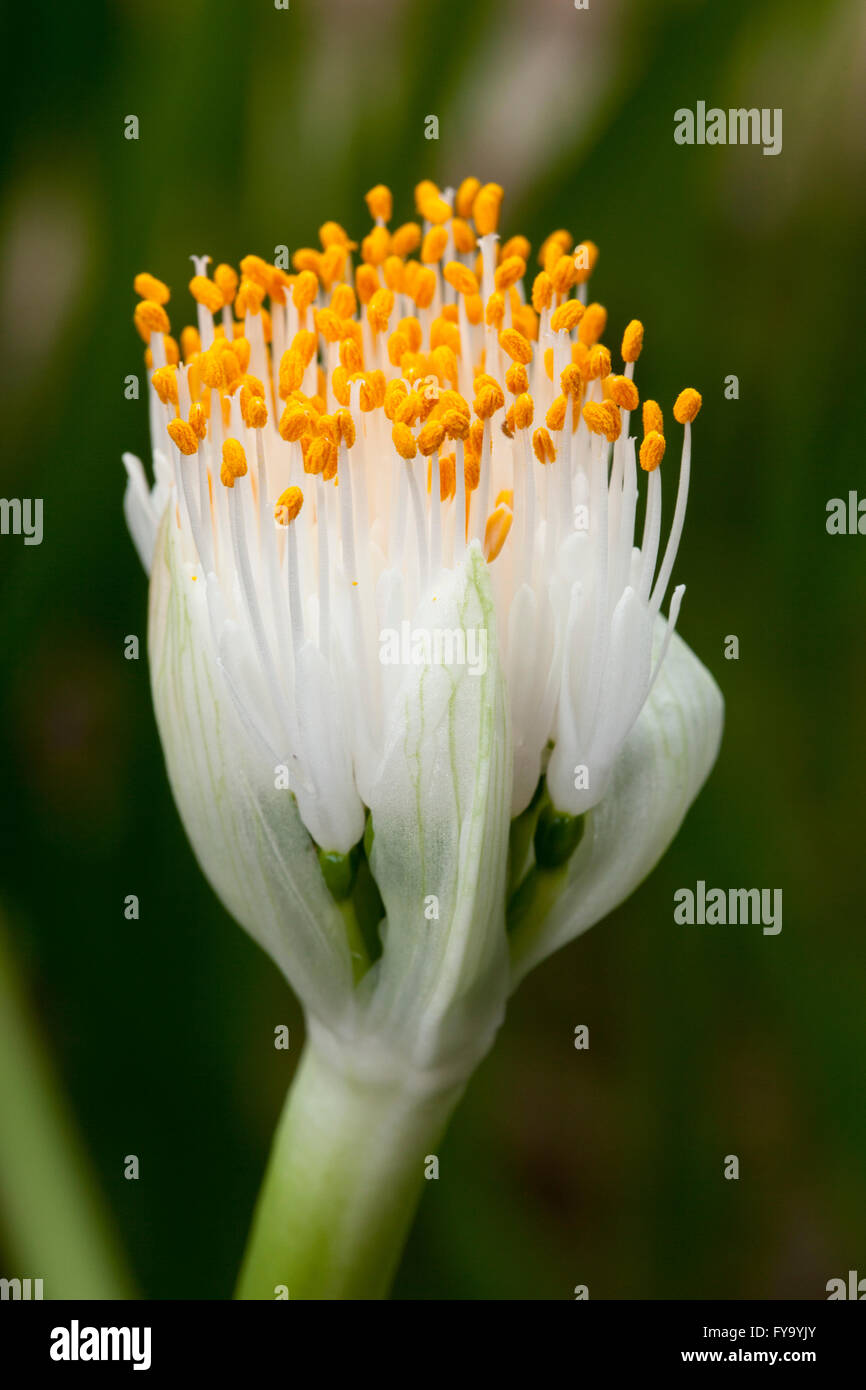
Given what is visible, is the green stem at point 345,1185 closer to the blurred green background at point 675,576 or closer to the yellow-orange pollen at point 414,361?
the yellow-orange pollen at point 414,361

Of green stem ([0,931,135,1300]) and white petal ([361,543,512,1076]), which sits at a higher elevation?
white petal ([361,543,512,1076])

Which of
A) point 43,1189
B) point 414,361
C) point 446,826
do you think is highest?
point 414,361

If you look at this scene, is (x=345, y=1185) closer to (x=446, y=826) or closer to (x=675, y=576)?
(x=446, y=826)

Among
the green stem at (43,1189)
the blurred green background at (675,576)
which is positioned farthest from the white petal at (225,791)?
the blurred green background at (675,576)

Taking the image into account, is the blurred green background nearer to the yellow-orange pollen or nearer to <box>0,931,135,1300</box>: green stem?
<box>0,931,135,1300</box>: green stem

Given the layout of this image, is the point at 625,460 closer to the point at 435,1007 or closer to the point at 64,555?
the point at 435,1007

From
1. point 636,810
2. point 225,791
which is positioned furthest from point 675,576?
point 225,791

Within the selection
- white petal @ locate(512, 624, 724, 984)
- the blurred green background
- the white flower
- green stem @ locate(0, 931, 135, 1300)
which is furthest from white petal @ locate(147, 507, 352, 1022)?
the blurred green background
